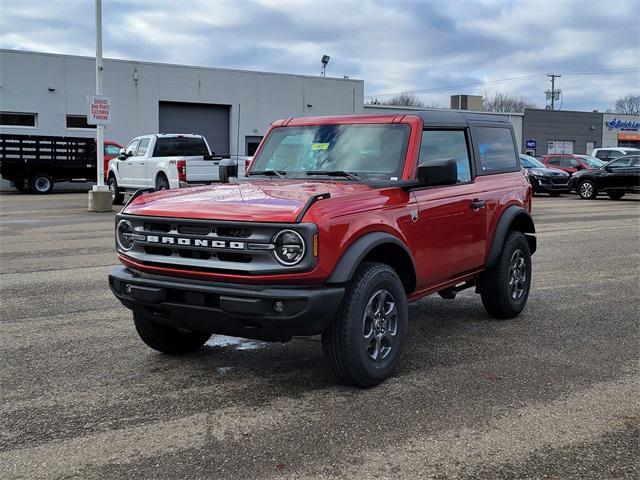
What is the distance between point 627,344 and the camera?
5.75 metres

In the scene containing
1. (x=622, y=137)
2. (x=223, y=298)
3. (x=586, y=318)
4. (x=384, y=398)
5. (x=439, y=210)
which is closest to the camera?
(x=223, y=298)

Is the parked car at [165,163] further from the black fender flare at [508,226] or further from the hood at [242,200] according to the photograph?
the hood at [242,200]

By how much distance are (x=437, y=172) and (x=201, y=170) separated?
39.2 ft

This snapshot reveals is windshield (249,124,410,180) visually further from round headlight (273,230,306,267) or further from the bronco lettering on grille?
the bronco lettering on grille

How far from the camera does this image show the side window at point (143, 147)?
17844 millimetres

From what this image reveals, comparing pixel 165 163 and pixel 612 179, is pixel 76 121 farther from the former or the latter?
pixel 612 179

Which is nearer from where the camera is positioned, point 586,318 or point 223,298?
point 223,298

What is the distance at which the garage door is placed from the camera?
3416 centimetres

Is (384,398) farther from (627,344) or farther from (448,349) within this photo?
(627,344)

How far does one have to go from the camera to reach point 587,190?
25.1m

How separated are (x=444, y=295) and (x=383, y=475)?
3076 millimetres

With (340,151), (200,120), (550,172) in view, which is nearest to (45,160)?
(200,120)

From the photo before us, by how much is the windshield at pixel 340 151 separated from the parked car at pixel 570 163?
2461 centimetres

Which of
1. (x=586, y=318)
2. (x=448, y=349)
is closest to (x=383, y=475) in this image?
(x=448, y=349)
